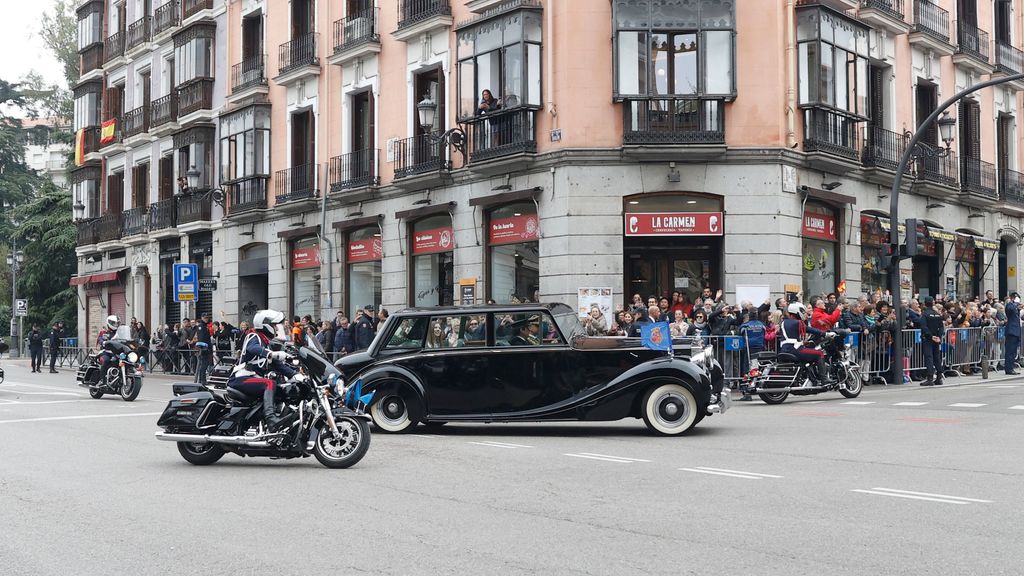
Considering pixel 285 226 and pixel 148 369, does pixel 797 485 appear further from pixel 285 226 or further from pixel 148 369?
pixel 148 369

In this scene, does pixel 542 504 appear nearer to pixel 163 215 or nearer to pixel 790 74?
pixel 790 74

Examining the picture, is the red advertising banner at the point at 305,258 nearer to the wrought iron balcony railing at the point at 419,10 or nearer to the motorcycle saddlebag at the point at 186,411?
the wrought iron balcony railing at the point at 419,10

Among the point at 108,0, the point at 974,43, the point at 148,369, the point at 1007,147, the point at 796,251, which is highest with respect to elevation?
the point at 108,0

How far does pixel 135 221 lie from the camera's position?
42.2 metres

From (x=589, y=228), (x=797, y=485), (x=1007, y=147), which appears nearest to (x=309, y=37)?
(x=589, y=228)

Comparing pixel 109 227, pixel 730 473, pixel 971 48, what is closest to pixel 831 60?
pixel 971 48

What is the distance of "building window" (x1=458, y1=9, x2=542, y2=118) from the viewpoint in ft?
80.9

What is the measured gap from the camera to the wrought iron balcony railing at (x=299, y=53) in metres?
32.0

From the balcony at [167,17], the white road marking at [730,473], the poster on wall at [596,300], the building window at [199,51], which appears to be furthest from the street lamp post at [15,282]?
the white road marking at [730,473]

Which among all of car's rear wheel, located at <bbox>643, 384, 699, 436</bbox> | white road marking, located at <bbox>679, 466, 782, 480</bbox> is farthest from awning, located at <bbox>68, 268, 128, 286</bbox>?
white road marking, located at <bbox>679, 466, 782, 480</bbox>

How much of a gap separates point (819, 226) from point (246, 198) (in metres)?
17.9

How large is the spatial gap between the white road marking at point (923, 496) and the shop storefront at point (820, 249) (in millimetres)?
16188

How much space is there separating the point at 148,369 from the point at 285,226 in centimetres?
814

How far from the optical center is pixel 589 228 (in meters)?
23.9
